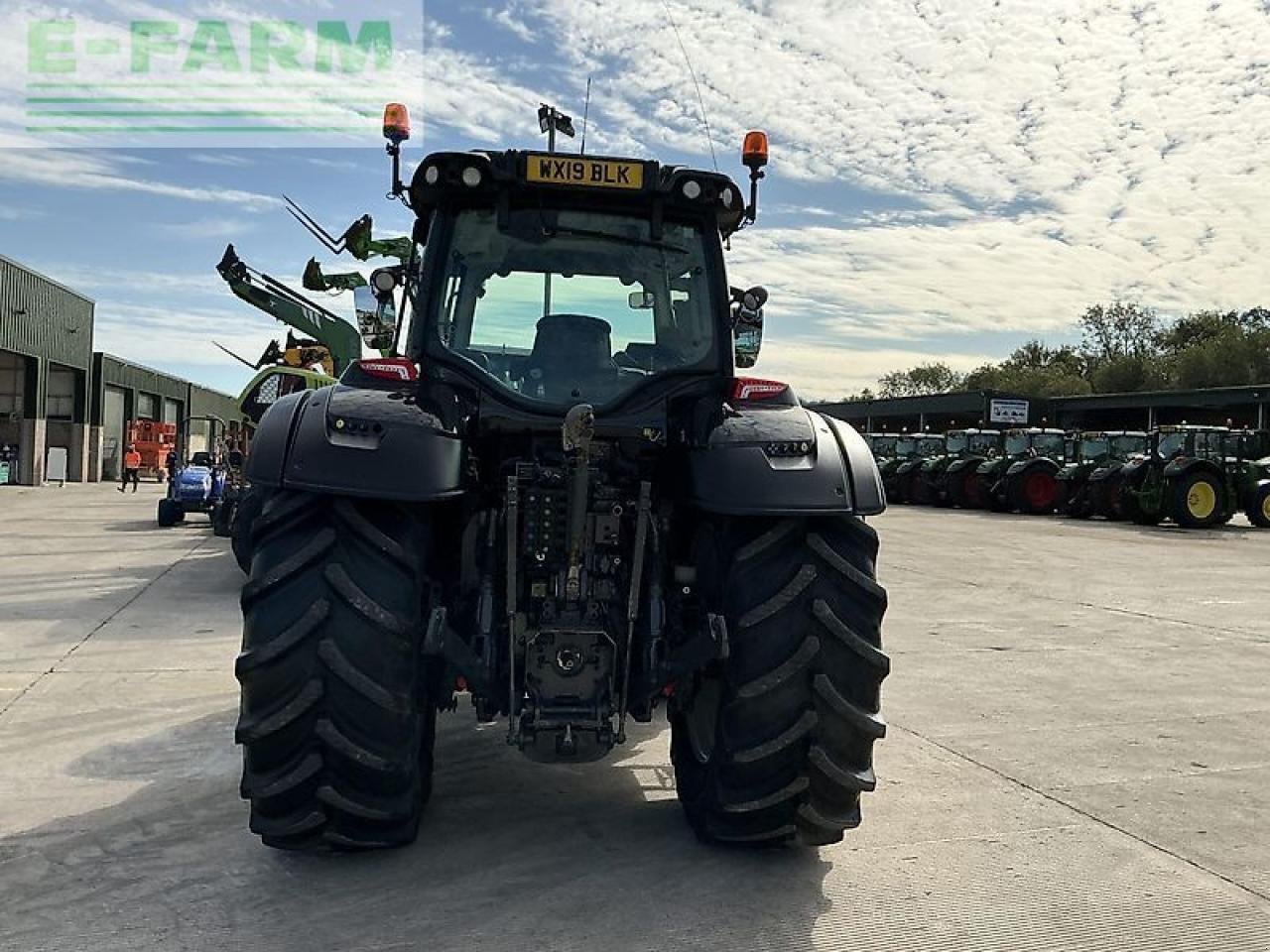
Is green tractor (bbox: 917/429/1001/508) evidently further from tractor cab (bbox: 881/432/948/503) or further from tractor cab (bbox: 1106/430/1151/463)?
tractor cab (bbox: 1106/430/1151/463)

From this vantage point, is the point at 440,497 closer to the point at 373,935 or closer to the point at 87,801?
the point at 373,935

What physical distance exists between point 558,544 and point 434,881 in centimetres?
113

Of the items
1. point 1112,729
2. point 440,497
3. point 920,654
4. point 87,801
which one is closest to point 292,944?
point 440,497

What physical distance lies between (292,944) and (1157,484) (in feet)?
Answer: 71.3

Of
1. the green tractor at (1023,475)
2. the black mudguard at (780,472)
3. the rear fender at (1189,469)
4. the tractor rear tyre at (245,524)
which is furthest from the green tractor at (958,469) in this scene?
the black mudguard at (780,472)

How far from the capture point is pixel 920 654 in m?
7.83

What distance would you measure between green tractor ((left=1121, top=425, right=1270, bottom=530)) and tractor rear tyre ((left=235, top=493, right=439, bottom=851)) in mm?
20994

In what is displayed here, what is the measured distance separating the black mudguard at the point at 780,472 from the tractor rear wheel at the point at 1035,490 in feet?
79.1

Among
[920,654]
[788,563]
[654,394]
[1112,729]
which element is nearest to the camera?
[788,563]

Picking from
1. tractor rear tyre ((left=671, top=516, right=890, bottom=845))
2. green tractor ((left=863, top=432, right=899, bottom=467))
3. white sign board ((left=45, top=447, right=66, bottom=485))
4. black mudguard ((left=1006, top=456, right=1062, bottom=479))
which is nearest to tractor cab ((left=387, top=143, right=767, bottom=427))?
tractor rear tyre ((left=671, top=516, right=890, bottom=845))

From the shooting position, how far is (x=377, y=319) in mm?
4508

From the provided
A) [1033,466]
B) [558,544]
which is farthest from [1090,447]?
[558,544]

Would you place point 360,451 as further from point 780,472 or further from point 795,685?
point 795,685

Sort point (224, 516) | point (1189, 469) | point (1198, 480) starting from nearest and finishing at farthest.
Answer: point (224, 516)
point (1189, 469)
point (1198, 480)
